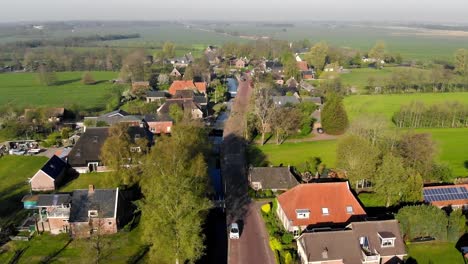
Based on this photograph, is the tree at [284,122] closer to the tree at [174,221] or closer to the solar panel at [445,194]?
A: the solar panel at [445,194]

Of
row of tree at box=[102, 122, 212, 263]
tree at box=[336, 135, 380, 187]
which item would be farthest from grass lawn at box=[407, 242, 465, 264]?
row of tree at box=[102, 122, 212, 263]

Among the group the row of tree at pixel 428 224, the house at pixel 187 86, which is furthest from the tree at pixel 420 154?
the house at pixel 187 86

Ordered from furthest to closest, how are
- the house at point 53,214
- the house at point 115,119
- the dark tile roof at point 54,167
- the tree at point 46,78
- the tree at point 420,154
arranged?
the tree at point 46,78
the house at point 115,119
the dark tile roof at point 54,167
the tree at point 420,154
the house at point 53,214

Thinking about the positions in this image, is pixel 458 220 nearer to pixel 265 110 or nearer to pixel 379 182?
pixel 379 182

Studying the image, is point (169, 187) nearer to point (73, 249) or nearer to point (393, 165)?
point (73, 249)

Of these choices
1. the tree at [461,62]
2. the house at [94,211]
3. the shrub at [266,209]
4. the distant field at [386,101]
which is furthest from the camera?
the tree at [461,62]

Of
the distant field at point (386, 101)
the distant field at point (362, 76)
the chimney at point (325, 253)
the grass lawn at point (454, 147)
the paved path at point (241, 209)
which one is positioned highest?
the distant field at point (362, 76)
